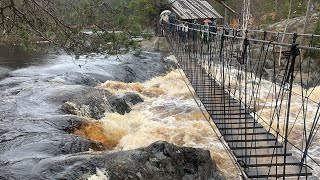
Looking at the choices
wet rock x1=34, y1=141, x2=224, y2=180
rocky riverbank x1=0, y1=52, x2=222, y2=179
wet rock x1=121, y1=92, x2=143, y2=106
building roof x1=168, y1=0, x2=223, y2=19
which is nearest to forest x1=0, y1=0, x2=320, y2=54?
rocky riverbank x1=0, y1=52, x2=222, y2=179

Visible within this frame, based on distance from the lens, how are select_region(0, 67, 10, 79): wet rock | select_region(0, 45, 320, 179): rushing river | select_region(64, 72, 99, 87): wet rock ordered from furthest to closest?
1. select_region(0, 67, 10, 79): wet rock
2. select_region(64, 72, 99, 87): wet rock
3. select_region(0, 45, 320, 179): rushing river

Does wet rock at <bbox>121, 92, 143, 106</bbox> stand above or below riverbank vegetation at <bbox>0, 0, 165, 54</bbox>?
below

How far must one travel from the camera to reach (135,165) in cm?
426

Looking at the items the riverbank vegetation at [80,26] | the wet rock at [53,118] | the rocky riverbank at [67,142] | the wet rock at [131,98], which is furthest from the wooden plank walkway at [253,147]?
the wet rock at [131,98]

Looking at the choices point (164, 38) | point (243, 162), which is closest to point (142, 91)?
point (243, 162)

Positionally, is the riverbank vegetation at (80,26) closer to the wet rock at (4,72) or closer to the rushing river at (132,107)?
the rushing river at (132,107)

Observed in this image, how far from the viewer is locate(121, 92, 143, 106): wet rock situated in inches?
374

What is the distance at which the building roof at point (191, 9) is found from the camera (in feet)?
66.2

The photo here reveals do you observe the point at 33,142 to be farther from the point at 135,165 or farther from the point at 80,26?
the point at 135,165

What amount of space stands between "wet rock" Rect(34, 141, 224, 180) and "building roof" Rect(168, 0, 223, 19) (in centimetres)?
1560

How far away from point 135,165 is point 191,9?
18417mm

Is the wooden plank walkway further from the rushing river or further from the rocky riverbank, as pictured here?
the rushing river

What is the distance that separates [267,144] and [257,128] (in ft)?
1.66

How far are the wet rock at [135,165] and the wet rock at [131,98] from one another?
4.83 m
